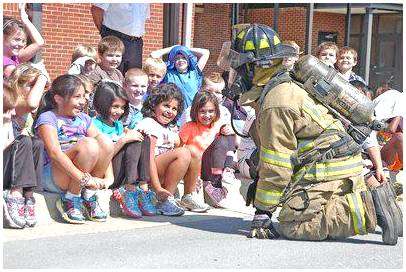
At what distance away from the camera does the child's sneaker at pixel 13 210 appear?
20.5 feet

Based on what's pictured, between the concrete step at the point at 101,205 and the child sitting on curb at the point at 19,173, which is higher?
the child sitting on curb at the point at 19,173

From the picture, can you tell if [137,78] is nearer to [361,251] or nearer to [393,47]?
[361,251]

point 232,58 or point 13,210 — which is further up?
point 232,58

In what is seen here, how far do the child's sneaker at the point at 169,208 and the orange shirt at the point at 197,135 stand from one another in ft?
1.70

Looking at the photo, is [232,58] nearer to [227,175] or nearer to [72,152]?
[72,152]

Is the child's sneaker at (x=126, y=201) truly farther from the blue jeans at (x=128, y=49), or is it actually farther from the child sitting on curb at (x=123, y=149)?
the blue jeans at (x=128, y=49)

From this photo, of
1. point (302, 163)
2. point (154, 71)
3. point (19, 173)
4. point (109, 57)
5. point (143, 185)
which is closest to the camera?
point (19, 173)

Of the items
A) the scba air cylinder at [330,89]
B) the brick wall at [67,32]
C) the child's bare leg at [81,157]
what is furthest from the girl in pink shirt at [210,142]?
the brick wall at [67,32]

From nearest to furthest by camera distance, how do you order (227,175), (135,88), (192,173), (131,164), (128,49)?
(131,164) < (192,173) < (135,88) < (227,175) < (128,49)

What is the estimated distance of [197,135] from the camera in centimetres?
781

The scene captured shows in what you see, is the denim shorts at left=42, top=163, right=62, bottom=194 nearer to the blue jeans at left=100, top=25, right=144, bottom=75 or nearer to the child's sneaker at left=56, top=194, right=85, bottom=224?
the child's sneaker at left=56, top=194, right=85, bottom=224

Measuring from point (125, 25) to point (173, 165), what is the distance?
2.40 metres

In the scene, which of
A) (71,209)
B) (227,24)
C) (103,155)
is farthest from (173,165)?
(227,24)

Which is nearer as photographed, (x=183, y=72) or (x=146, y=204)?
(x=146, y=204)
